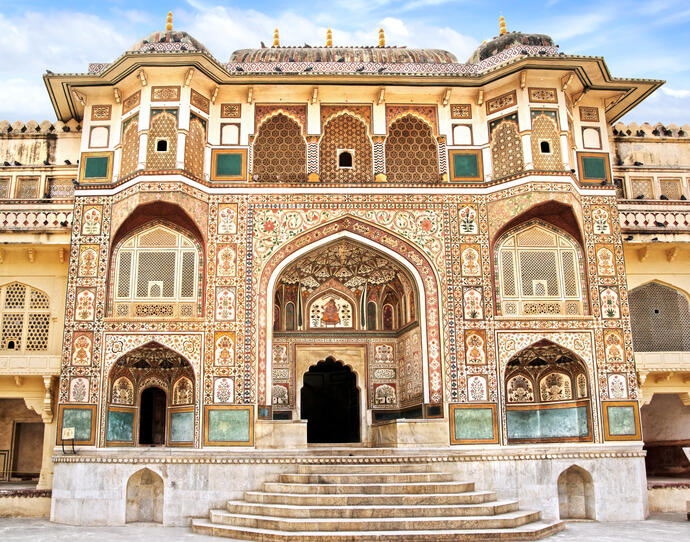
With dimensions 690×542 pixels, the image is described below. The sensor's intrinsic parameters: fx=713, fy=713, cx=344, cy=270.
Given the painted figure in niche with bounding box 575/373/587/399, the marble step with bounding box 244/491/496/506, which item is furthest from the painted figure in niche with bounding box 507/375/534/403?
the marble step with bounding box 244/491/496/506

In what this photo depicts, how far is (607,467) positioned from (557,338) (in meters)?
2.57

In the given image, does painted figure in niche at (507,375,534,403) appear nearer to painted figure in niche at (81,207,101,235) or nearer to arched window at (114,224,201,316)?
arched window at (114,224,201,316)

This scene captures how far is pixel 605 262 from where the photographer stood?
14.7 meters

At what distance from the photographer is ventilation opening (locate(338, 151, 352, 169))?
15.6 meters

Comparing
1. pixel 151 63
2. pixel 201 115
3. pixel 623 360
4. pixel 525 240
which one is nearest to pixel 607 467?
pixel 623 360

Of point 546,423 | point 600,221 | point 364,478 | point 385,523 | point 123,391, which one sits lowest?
point 385,523

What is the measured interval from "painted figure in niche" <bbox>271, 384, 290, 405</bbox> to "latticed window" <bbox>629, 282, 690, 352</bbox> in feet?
25.6

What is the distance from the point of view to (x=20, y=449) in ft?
56.3

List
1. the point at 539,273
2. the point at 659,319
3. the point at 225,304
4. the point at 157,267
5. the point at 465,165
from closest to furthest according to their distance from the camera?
1. the point at 225,304
2. the point at 157,267
3. the point at 539,273
4. the point at 465,165
5. the point at 659,319

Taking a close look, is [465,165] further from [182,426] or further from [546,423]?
[182,426]

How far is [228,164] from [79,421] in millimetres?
5934

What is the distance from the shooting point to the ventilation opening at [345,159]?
51.2ft

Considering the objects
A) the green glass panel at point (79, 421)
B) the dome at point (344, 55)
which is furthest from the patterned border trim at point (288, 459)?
the dome at point (344, 55)

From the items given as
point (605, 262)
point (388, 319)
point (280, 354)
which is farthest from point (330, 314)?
point (605, 262)
